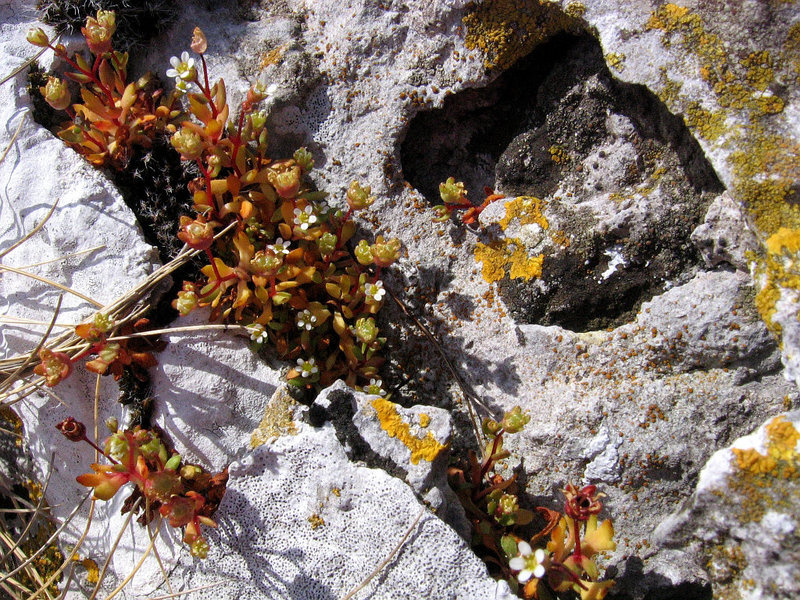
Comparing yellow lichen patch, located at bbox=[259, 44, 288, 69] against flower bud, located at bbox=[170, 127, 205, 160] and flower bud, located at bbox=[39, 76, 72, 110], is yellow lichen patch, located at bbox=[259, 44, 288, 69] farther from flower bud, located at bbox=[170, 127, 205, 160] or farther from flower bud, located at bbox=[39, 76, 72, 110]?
flower bud, located at bbox=[39, 76, 72, 110]

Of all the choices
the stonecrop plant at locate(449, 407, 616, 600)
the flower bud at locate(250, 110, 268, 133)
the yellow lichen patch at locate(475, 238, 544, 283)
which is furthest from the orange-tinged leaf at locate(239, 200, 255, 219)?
the stonecrop plant at locate(449, 407, 616, 600)

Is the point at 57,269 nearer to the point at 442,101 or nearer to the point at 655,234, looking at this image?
the point at 442,101

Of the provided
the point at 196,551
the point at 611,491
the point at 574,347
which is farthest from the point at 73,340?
the point at 611,491

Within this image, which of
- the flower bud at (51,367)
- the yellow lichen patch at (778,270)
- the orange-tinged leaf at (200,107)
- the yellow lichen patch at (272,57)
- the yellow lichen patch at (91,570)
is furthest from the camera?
the yellow lichen patch at (272,57)

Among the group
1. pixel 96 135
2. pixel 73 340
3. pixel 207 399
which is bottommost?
pixel 207 399

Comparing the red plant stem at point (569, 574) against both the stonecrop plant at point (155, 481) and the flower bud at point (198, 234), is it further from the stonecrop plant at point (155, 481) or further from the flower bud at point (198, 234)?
the flower bud at point (198, 234)

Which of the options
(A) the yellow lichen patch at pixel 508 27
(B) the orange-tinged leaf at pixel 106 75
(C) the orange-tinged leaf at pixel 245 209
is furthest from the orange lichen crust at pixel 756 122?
(B) the orange-tinged leaf at pixel 106 75

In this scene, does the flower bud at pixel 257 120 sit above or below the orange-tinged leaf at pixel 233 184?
above
